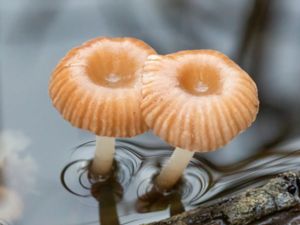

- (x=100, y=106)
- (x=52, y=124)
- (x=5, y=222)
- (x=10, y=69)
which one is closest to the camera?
(x=100, y=106)

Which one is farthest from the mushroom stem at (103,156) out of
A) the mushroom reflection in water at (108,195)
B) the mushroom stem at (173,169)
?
the mushroom stem at (173,169)

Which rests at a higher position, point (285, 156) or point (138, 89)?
point (138, 89)

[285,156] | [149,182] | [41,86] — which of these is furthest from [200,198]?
[41,86]

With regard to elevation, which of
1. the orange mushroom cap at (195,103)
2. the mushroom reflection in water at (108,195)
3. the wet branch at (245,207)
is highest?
the orange mushroom cap at (195,103)

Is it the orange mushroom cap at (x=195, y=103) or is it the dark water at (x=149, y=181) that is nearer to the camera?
the orange mushroom cap at (x=195, y=103)

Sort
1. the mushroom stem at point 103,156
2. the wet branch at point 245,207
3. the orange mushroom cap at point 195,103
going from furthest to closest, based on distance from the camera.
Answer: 1. the mushroom stem at point 103,156
2. the wet branch at point 245,207
3. the orange mushroom cap at point 195,103

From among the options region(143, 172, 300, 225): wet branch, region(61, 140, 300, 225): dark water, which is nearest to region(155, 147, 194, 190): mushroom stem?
region(61, 140, 300, 225): dark water

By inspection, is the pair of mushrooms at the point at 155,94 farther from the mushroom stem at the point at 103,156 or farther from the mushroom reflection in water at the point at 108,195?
the mushroom reflection in water at the point at 108,195

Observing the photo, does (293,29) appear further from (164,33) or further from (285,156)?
(285,156)
